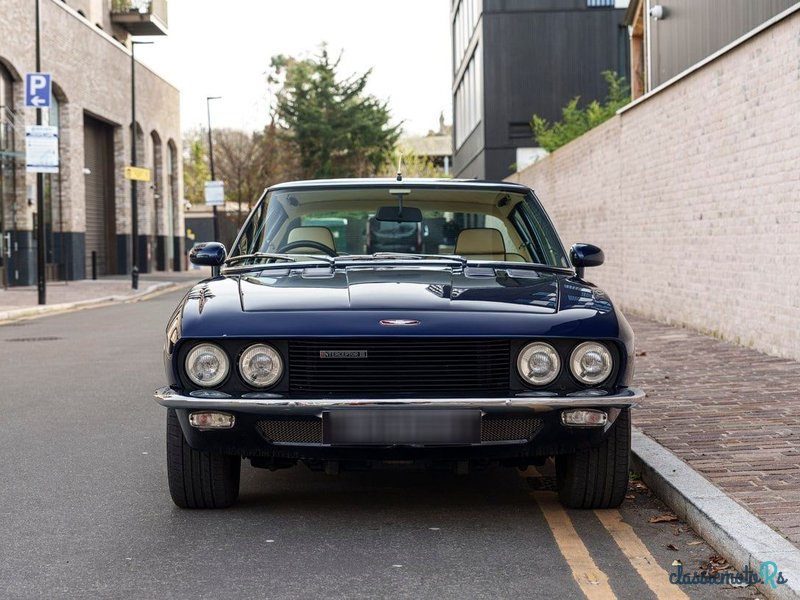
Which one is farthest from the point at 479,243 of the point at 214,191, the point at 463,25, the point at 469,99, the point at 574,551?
the point at 214,191

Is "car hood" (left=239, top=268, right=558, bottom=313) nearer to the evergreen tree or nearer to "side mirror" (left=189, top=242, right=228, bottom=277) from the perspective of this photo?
"side mirror" (left=189, top=242, right=228, bottom=277)

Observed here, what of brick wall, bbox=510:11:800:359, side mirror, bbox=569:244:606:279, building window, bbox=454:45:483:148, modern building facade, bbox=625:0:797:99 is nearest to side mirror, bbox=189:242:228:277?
side mirror, bbox=569:244:606:279

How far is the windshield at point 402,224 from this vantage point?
6.50 meters

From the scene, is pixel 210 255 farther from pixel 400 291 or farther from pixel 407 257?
pixel 400 291

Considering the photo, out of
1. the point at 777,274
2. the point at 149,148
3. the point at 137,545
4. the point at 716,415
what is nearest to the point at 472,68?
the point at 149,148

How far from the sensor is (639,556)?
4703 mm

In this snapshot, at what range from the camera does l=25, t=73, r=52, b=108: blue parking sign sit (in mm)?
24562

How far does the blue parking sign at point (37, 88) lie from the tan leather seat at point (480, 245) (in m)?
20.1

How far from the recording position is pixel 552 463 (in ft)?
22.1

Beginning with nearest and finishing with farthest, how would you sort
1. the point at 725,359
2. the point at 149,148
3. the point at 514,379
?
the point at 514,379 < the point at 725,359 < the point at 149,148

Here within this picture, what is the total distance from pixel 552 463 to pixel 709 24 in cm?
907

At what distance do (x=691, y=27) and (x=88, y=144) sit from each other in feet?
107

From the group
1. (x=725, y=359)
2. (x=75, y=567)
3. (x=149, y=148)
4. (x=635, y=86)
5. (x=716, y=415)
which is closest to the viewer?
(x=75, y=567)

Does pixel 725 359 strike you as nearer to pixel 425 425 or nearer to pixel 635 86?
pixel 425 425
